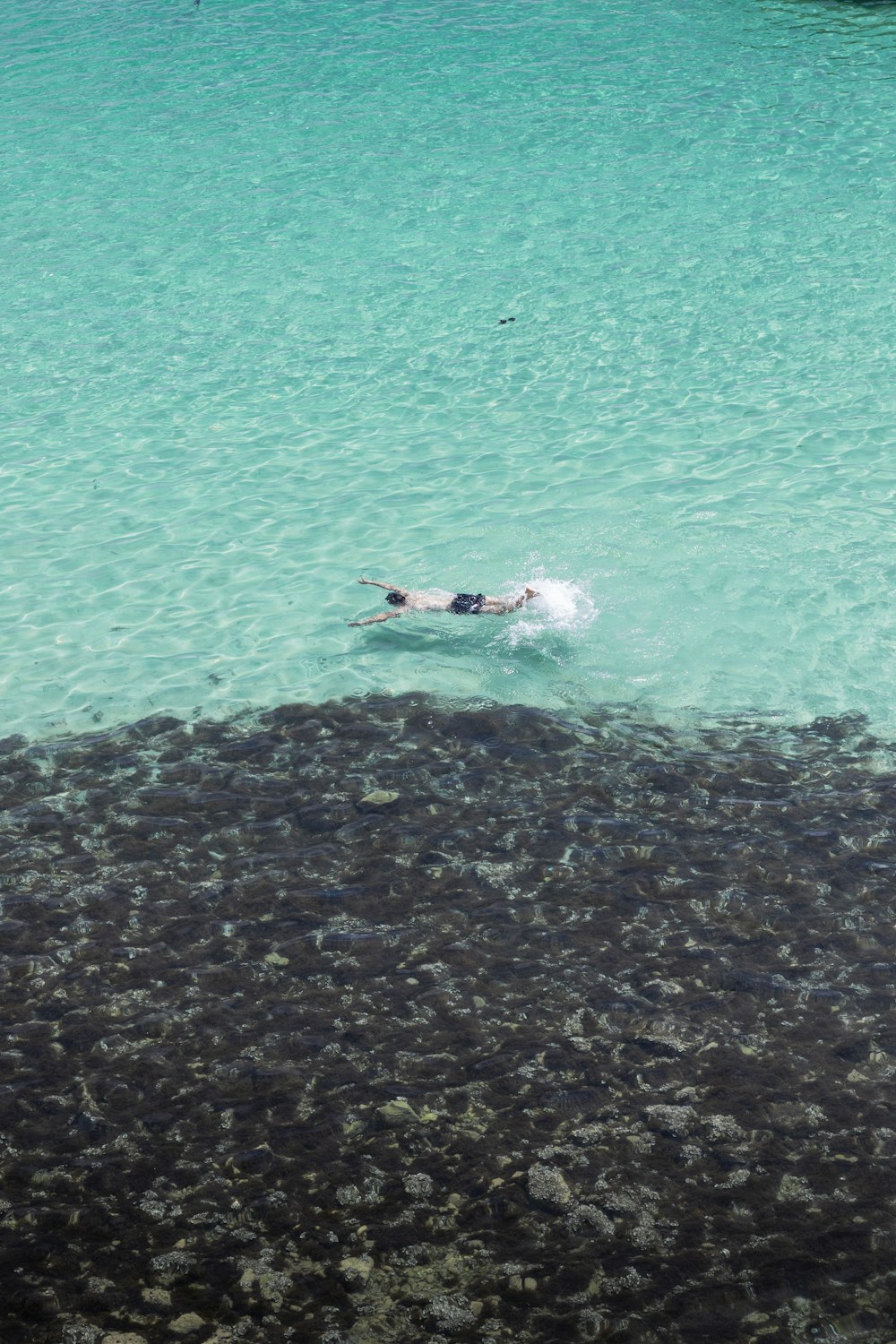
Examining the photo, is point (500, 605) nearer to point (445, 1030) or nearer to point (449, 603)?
point (449, 603)

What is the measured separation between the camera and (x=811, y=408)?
51.7 feet

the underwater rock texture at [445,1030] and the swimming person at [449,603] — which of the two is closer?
the underwater rock texture at [445,1030]

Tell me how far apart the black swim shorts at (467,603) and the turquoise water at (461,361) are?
0.23 m

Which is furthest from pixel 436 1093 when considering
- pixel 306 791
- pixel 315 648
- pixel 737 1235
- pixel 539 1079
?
pixel 315 648

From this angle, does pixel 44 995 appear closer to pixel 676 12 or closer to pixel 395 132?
pixel 395 132

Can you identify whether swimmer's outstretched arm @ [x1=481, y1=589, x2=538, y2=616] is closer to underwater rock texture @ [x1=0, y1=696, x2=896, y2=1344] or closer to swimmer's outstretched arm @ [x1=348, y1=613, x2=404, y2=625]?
swimmer's outstretched arm @ [x1=348, y1=613, x2=404, y2=625]

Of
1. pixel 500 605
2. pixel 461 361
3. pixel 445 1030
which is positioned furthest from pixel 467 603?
pixel 461 361

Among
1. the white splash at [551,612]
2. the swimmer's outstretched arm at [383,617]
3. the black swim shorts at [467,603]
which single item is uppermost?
the black swim shorts at [467,603]

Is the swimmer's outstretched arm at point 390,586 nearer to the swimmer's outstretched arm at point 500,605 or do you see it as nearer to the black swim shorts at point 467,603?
the black swim shorts at point 467,603

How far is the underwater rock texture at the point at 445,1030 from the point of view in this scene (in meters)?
6.66

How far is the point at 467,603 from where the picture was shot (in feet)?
40.7

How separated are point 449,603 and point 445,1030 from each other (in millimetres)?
5193

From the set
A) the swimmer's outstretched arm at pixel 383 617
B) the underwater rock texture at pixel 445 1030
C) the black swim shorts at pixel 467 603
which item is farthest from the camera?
the swimmer's outstretched arm at pixel 383 617

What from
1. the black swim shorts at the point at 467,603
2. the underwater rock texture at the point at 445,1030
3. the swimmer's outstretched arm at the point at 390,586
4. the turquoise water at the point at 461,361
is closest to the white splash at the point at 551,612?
the turquoise water at the point at 461,361
